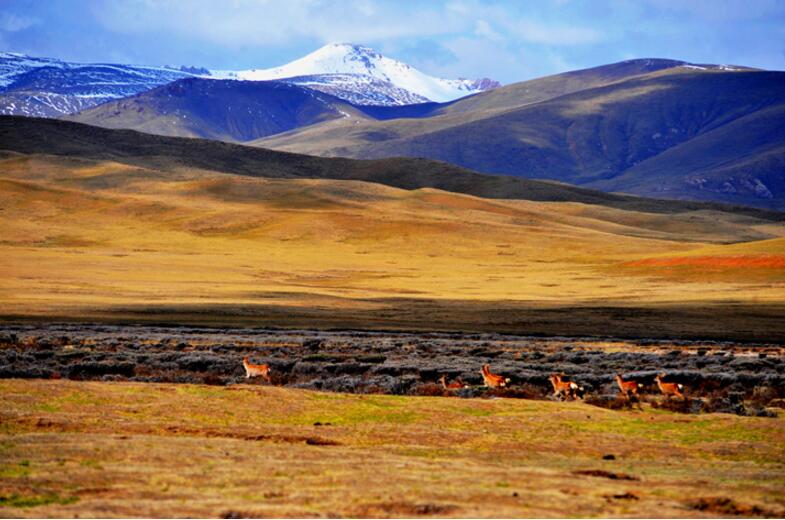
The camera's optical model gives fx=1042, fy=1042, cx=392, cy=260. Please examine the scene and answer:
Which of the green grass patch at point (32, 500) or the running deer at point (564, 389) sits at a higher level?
the green grass patch at point (32, 500)

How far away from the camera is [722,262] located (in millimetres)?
87938

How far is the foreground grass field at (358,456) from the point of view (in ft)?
40.6

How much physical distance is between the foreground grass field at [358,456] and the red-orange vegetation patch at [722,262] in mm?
66272

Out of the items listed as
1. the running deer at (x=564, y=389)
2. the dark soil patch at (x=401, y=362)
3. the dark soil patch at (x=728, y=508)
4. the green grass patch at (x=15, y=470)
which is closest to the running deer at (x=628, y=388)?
the dark soil patch at (x=401, y=362)

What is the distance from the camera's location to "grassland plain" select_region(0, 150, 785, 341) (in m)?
57.3

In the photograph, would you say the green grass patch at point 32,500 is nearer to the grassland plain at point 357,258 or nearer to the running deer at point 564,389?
the running deer at point 564,389

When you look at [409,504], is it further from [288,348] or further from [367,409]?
[288,348]

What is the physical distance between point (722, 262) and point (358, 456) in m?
77.5

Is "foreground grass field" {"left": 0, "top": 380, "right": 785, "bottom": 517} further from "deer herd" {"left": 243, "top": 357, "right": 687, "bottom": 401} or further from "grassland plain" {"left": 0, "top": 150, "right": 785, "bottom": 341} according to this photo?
"grassland plain" {"left": 0, "top": 150, "right": 785, "bottom": 341}

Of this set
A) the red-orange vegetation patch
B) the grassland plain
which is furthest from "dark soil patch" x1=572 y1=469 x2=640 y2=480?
the red-orange vegetation patch

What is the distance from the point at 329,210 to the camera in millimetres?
150875

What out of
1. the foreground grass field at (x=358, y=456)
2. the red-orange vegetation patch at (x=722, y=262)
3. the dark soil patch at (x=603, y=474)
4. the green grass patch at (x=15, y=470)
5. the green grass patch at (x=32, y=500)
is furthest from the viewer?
the red-orange vegetation patch at (x=722, y=262)

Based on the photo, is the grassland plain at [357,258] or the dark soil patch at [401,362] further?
the grassland plain at [357,258]

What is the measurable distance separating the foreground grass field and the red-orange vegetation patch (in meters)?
66.3
